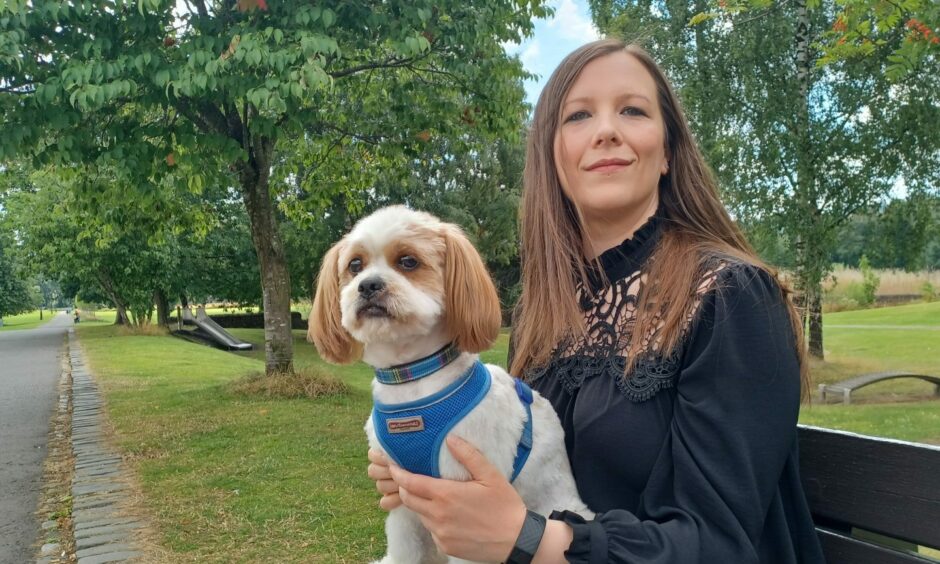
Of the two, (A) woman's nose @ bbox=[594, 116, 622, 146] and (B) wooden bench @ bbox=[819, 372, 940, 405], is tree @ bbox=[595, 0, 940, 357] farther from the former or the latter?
(A) woman's nose @ bbox=[594, 116, 622, 146]

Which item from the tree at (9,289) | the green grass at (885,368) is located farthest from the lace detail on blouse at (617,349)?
the tree at (9,289)

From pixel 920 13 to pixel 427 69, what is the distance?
7007mm

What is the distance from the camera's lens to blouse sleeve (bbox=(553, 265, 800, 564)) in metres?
1.48

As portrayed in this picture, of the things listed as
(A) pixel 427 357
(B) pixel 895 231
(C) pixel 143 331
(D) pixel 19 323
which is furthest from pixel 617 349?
(D) pixel 19 323

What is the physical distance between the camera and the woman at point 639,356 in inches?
59.2

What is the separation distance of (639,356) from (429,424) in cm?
66

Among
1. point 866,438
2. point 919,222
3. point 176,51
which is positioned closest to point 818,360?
point 919,222

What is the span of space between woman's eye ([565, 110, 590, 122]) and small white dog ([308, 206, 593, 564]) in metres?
0.61

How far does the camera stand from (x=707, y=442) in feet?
4.95

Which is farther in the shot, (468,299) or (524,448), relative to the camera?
(468,299)

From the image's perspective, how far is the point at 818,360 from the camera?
55.3ft

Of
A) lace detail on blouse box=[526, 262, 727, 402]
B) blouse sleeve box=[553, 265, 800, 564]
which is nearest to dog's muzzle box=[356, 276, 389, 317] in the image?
lace detail on blouse box=[526, 262, 727, 402]

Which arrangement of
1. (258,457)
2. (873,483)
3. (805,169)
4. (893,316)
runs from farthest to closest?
(893,316) → (805,169) → (258,457) → (873,483)

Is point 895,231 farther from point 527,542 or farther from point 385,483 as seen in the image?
point 527,542
